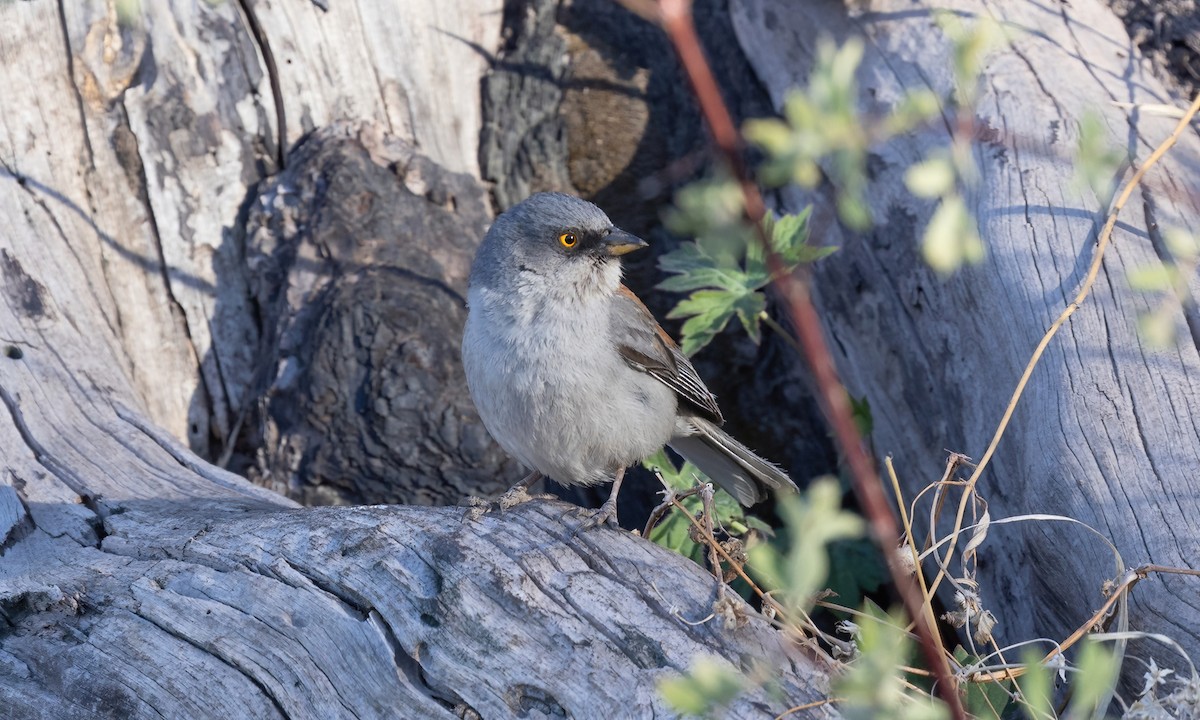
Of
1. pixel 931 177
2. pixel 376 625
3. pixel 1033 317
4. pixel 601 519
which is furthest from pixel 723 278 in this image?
pixel 931 177

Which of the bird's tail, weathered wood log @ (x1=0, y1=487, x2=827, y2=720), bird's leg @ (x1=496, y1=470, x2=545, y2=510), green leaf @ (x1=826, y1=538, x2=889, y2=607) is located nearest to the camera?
weathered wood log @ (x1=0, y1=487, x2=827, y2=720)

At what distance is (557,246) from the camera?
406cm

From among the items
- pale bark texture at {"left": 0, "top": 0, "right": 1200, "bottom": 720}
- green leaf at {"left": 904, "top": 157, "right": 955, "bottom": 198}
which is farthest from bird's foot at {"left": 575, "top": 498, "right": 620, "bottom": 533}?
green leaf at {"left": 904, "top": 157, "right": 955, "bottom": 198}

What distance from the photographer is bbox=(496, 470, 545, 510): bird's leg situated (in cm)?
379

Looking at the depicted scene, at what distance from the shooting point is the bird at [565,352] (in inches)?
151

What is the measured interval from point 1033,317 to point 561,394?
5.95 ft

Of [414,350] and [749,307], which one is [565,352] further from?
[414,350]

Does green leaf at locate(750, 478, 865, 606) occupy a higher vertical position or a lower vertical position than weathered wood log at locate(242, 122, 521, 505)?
higher

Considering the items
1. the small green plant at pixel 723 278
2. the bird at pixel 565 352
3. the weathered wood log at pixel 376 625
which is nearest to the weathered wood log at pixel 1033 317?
the small green plant at pixel 723 278

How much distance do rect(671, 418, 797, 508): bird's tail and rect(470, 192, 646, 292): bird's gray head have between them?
33.6 inches

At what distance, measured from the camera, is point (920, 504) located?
15.6 feet

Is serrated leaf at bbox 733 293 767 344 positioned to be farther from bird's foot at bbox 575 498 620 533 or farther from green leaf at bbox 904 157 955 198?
green leaf at bbox 904 157 955 198

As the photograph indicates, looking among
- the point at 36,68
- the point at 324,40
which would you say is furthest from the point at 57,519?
the point at 324,40

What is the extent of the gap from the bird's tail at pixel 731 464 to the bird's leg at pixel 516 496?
2.24 ft
